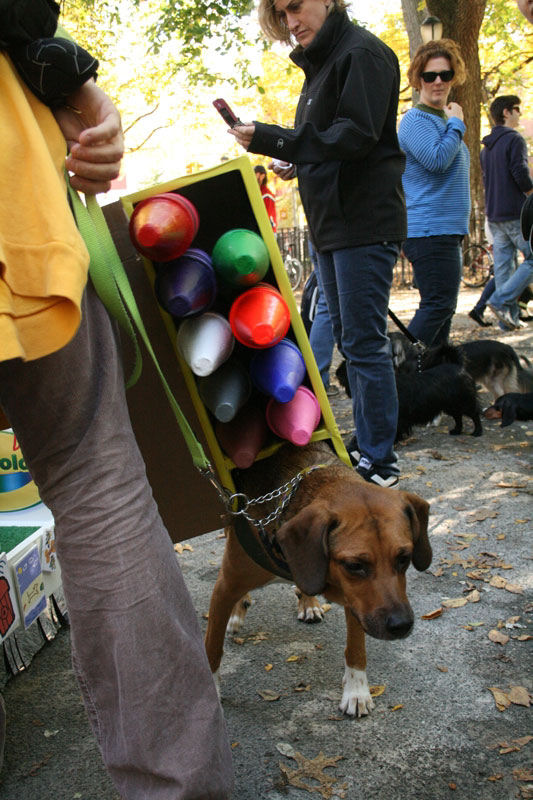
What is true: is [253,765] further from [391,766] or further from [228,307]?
[228,307]

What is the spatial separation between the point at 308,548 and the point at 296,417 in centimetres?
50

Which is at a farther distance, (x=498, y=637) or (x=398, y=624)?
(x=498, y=637)

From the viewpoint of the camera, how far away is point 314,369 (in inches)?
106

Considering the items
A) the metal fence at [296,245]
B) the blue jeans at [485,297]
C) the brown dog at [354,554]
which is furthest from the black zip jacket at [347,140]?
the metal fence at [296,245]

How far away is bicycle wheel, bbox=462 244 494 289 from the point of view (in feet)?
51.1

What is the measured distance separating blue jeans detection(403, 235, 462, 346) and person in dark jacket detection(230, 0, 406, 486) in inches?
72.6

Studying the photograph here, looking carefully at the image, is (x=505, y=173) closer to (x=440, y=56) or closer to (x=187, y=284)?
(x=440, y=56)

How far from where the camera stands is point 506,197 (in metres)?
9.91

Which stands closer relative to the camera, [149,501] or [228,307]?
[149,501]

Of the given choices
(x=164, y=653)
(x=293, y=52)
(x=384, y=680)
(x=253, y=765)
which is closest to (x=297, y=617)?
(x=384, y=680)

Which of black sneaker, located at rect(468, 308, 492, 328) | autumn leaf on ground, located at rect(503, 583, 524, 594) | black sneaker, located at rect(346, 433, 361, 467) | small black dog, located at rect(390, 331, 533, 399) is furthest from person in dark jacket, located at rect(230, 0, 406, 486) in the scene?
black sneaker, located at rect(468, 308, 492, 328)

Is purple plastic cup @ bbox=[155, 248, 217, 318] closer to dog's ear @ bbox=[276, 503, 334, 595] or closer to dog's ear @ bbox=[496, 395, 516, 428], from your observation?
dog's ear @ bbox=[276, 503, 334, 595]

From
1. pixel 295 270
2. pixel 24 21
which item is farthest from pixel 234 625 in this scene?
pixel 295 270

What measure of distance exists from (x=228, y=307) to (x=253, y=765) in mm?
1498
